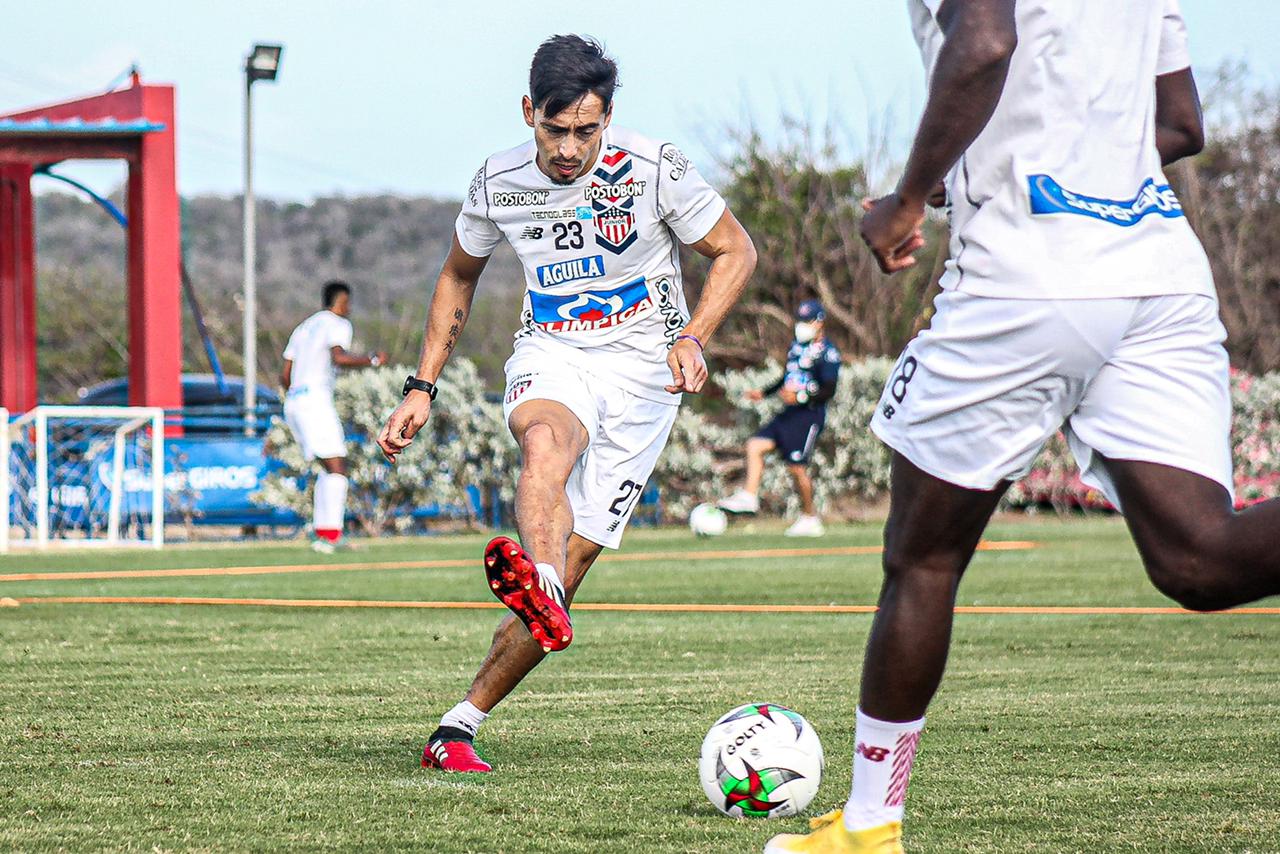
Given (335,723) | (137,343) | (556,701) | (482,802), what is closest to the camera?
(482,802)

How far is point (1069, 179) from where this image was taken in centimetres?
311

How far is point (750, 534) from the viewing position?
17250 mm

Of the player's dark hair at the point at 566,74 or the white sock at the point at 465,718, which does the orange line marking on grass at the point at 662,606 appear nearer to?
the white sock at the point at 465,718

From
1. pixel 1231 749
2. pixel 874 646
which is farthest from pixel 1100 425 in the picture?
pixel 1231 749

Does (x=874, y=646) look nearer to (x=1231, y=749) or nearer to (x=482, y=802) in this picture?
A: (x=482, y=802)

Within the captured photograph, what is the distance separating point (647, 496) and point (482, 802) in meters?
15.5

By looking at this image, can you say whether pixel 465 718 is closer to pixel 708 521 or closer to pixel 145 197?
pixel 708 521

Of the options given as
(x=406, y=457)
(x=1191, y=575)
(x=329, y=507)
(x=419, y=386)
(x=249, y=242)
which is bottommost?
(x=329, y=507)

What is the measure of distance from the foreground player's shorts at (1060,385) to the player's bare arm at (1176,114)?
0.43 metres

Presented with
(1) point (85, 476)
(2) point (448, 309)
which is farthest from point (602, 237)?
(1) point (85, 476)

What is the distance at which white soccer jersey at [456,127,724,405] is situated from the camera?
5164mm

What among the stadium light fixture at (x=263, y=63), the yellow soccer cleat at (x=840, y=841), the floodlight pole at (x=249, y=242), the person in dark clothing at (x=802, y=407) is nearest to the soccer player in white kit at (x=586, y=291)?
the yellow soccer cleat at (x=840, y=841)

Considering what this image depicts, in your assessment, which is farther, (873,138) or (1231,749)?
(873,138)

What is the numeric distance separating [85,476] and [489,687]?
13.6 meters
